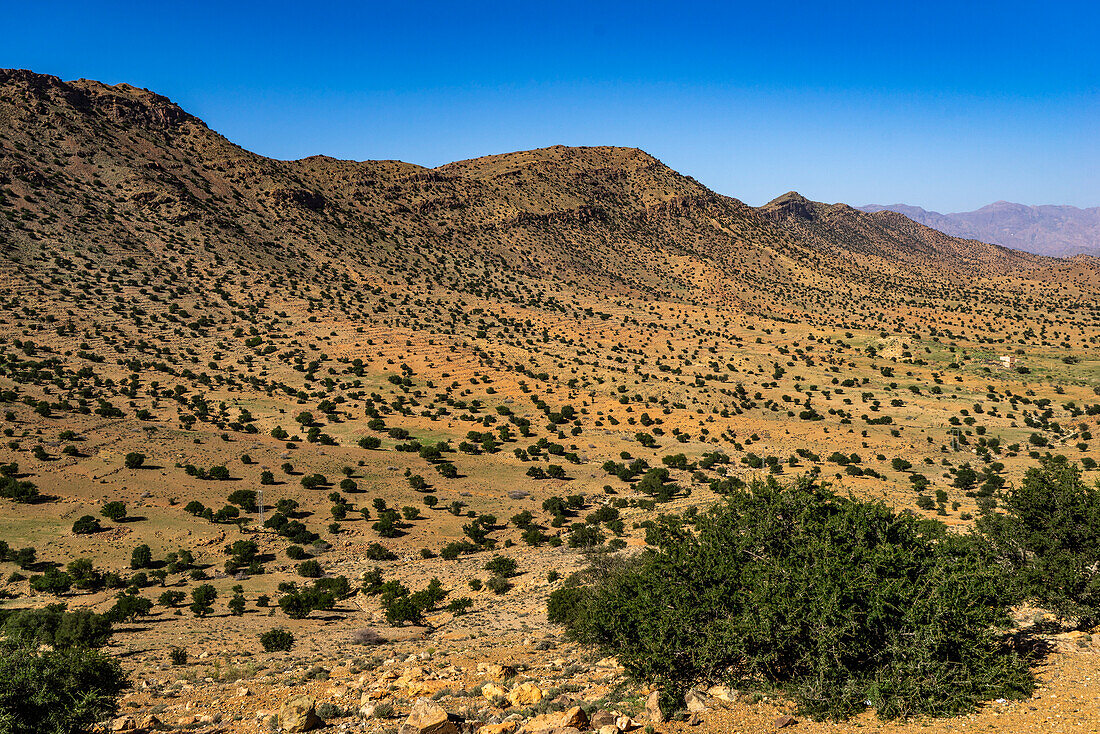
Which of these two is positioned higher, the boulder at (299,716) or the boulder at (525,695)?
the boulder at (299,716)

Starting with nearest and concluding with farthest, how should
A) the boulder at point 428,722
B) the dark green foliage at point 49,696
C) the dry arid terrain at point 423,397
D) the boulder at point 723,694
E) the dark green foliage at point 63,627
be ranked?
1. the dark green foliage at point 49,696
2. the boulder at point 428,722
3. the boulder at point 723,694
4. the dry arid terrain at point 423,397
5. the dark green foliage at point 63,627

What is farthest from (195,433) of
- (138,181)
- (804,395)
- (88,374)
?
(138,181)

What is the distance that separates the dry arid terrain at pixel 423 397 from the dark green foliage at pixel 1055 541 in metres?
1.47

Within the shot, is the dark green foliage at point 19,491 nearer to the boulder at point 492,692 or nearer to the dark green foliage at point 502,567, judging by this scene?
the dark green foliage at point 502,567

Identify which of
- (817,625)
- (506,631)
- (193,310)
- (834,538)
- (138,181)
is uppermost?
(138,181)

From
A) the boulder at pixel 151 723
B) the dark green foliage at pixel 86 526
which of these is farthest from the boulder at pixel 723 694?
the dark green foliage at pixel 86 526

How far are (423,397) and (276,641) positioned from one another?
51837 mm

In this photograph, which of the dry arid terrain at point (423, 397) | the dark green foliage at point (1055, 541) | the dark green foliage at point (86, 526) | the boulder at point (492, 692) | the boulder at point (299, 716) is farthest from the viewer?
the dark green foliage at point (86, 526)

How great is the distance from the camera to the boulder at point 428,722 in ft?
43.7

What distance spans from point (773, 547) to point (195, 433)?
51348mm

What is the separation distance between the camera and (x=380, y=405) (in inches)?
2781

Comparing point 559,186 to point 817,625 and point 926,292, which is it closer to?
point 926,292

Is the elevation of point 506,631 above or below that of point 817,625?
below

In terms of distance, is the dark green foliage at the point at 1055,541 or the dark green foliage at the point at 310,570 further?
A: the dark green foliage at the point at 310,570
